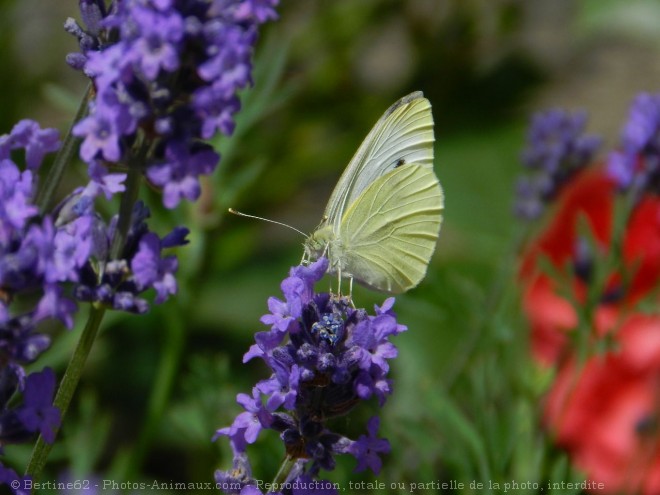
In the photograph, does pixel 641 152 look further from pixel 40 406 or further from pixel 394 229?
pixel 40 406

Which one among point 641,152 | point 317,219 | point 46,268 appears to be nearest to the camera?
point 46,268

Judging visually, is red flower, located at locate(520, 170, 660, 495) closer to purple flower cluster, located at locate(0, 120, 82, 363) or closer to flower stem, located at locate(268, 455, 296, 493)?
flower stem, located at locate(268, 455, 296, 493)

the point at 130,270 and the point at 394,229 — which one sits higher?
the point at 130,270

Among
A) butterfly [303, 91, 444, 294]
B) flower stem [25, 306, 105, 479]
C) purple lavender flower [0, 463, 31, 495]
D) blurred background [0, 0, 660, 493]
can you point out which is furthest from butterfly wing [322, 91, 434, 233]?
purple lavender flower [0, 463, 31, 495]

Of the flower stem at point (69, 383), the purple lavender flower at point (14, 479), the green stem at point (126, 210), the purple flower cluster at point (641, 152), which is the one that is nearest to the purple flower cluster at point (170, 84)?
the green stem at point (126, 210)

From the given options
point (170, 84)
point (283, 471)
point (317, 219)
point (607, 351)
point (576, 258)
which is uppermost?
point (170, 84)

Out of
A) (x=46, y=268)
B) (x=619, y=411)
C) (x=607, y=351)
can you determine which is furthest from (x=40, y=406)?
(x=619, y=411)

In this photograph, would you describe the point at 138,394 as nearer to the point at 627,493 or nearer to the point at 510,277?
the point at 510,277
